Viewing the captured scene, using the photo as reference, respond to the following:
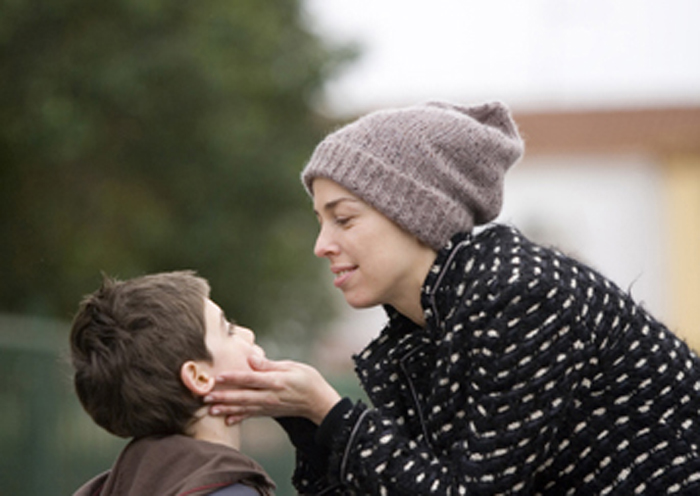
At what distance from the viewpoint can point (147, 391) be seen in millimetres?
2678

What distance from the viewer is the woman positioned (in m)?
2.47

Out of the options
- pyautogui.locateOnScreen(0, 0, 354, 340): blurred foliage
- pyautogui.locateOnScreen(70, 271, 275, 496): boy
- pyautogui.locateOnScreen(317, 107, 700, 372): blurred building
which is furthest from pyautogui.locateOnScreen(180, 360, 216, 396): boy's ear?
pyautogui.locateOnScreen(317, 107, 700, 372): blurred building

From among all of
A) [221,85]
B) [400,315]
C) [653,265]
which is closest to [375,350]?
[400,315]

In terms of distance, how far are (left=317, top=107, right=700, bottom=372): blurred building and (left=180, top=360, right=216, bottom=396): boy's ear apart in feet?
90.5

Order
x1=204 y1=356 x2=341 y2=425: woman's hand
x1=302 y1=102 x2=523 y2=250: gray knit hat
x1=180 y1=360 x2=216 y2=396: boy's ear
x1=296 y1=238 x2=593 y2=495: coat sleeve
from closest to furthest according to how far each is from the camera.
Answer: x1=296 y1=238 x2=593 y2=495: coat sleeve, x1=204 y1=356 x2=341 y2=425: woman's hand, x1=180 y1=360 x2=216 y2=396: boy's ear, x1=302 y1=102 x2=523 y2=250: gray knit hat

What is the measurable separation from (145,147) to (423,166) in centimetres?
A: 858

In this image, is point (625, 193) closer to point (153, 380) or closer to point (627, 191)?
point (627, 191)

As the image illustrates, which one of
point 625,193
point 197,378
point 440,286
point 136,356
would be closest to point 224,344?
point 197,378

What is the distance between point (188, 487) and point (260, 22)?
9227mm

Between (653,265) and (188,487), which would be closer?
(188,487)

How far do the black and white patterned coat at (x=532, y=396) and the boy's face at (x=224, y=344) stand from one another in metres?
0.37

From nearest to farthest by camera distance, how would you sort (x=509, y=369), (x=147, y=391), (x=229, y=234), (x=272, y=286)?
(x=509, y=369) → (x=147, y=391) → (x=229, y=234) → (x=272, y=286)

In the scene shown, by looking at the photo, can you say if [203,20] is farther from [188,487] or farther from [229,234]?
[188,487]

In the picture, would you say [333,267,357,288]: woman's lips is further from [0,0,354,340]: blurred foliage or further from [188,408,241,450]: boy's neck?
[0,0,354,340]: blurred foliage
